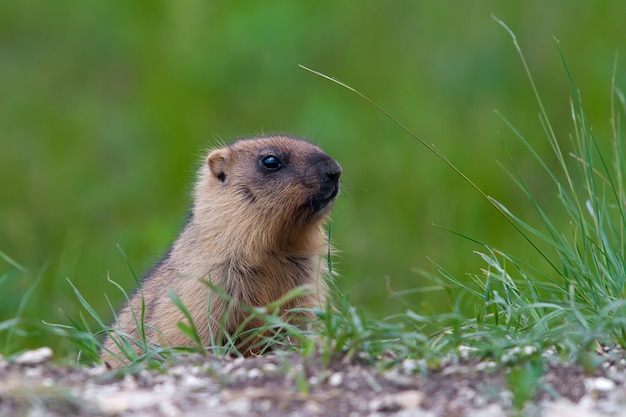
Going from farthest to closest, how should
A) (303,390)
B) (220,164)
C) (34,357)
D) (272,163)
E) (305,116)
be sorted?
(305,116) < (220,164) < (272,163) < (34,357) < (303,390)

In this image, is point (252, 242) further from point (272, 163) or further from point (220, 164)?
point (220, 164)

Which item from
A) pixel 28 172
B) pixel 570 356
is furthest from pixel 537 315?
pixel 28 172

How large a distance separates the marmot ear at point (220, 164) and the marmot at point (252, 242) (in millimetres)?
68

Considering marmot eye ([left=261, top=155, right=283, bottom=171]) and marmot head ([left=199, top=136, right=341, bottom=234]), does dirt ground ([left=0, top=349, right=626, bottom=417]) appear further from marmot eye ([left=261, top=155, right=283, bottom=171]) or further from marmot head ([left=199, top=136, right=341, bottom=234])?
marmot eye ([left=261, top=155, right=283, bottom=171])

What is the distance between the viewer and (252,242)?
266 inches

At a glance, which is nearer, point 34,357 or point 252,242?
point 34,357

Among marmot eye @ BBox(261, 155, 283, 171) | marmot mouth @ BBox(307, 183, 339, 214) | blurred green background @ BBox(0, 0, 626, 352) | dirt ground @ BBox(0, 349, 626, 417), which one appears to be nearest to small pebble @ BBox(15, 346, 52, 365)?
dirt ground @ BBox(0, 349, 626, 417)

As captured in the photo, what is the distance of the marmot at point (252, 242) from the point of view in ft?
21.4

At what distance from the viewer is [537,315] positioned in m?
5.20

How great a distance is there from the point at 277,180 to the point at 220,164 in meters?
0.54

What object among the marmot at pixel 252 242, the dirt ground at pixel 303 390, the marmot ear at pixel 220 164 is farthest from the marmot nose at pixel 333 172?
the dirt ground at pixel 303 390

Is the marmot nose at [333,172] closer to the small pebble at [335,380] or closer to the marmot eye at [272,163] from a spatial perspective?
the marmot eye at [272,163]

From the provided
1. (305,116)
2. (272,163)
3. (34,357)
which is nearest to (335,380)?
(34,357)

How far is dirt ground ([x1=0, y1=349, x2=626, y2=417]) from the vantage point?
389 centimetres
